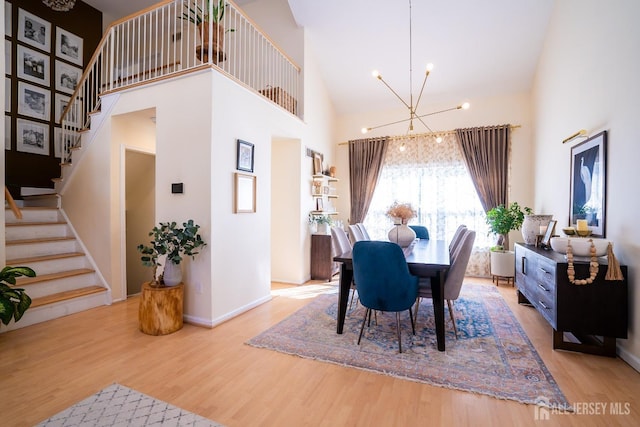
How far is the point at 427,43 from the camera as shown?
15.0 feet

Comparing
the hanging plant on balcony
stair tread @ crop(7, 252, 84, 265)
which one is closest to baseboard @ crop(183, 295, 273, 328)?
stair tread @ crop(7, 252, 84, 265)

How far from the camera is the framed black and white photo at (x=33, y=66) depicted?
4.57 m

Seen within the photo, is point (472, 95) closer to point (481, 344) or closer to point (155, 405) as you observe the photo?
point (481, 344)

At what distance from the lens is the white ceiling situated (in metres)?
4.10

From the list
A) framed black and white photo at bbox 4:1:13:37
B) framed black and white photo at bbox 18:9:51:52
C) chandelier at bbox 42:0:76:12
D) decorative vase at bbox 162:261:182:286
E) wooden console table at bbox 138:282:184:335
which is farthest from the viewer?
framed black and white photo at bbox 18:9:51:52

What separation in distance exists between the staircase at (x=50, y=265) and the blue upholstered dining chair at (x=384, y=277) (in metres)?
3.31

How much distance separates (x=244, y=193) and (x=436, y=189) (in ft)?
12.1

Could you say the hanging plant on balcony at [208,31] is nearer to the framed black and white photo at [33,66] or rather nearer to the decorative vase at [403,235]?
the decorative vase at [403,235]

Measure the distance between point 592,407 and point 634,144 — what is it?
1.94m

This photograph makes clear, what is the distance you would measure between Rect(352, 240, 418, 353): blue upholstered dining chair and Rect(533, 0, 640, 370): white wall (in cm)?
169

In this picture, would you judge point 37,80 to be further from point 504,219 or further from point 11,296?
point 504,219

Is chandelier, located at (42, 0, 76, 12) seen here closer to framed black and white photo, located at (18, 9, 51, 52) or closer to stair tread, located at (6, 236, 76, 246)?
framed black and white photo, located at (18, 9, 51, 52)

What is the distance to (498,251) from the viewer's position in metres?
4.63

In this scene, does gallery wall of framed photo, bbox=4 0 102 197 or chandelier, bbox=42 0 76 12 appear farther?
gallery wall of framed photo, bbox=4 0 102 197
